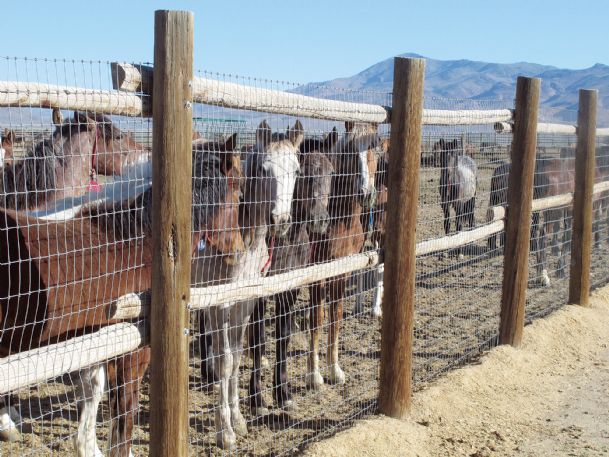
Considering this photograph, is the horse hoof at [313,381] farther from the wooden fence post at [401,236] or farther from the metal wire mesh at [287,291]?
the wooden fence post at [401,236]

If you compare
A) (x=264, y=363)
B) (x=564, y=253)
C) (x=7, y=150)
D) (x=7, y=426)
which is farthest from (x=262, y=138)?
(x=564, y=253)

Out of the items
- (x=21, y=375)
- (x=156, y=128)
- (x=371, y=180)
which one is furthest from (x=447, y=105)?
(x=21, y=375)

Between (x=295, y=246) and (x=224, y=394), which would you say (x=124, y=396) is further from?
(x=295, y=246)

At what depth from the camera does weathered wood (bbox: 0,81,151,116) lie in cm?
248

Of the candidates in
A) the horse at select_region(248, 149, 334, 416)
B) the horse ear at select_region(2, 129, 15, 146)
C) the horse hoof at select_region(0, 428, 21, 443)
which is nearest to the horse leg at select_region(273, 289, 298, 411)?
the horse at select_region(248, 149, 334, 416)

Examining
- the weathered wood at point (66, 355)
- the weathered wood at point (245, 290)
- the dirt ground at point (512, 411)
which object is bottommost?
the dirt ground at point (512, 411)

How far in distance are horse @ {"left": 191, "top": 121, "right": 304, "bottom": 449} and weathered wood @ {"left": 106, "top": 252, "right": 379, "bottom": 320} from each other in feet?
1.54

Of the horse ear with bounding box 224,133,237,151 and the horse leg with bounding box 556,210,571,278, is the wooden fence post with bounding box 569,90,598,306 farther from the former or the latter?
the horse ear with bounding box 224,133,237,151

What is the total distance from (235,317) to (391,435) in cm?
133

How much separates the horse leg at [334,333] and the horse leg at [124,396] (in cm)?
234

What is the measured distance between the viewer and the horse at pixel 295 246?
201 inches

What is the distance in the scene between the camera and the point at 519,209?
608 centimetres

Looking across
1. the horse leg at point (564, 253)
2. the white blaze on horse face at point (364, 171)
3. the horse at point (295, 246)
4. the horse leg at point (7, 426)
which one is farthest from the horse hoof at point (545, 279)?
the horse leg at point (7, 426)

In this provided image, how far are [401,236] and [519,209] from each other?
2.08 m
